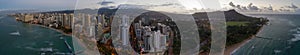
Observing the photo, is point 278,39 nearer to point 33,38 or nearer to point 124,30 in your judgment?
point 124,30

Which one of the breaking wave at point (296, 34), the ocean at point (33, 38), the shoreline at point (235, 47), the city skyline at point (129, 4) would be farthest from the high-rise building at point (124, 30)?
the breaking wave at point (296, 34)

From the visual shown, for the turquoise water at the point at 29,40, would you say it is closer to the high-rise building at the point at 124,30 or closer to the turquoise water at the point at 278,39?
the high-rise building at the point at 124,30

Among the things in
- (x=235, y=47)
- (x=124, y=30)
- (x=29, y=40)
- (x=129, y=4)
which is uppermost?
(x=129, y=4)

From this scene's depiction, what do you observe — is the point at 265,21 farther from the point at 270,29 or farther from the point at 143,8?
the point at 143,8

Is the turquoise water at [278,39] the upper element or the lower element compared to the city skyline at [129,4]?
lower

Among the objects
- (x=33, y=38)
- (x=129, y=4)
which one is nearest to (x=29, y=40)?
(x=33, y=38)

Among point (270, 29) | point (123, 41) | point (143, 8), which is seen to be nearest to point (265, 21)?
point (270, 29)
